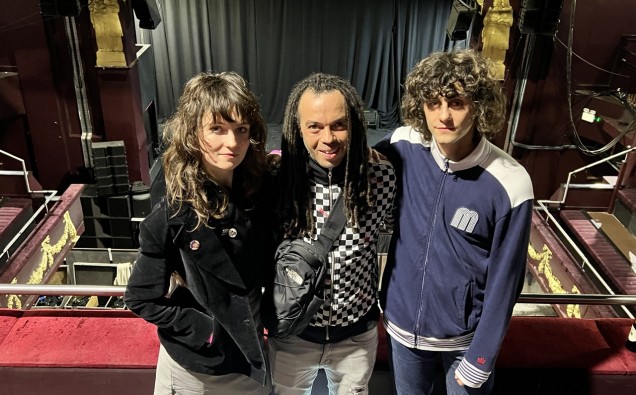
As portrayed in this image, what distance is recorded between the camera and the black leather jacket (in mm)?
1624

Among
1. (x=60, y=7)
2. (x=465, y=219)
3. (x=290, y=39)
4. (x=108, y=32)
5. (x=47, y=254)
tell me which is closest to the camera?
(x=465, y=219)

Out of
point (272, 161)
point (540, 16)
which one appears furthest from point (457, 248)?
point (540, 16)

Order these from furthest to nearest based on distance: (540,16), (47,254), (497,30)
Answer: (497,30)
(540,16)
(47,254)

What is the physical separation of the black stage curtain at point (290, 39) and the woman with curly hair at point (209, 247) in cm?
1102

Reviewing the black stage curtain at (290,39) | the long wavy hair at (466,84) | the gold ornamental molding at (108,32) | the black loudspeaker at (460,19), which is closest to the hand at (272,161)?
the long wavy hair at (466,84)

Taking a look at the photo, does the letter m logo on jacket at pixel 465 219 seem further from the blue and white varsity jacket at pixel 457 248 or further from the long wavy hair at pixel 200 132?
the long wavy hair at pixel 200 132

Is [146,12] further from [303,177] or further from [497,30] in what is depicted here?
[303,177]

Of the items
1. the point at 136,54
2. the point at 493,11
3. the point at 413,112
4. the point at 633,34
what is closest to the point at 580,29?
the point at 633,34

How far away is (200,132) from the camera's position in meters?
1.58

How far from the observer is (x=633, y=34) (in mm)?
8039

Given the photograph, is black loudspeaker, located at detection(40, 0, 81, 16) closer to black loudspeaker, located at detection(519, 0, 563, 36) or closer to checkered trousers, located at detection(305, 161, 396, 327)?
black loudspeaker, located at detection(519, 0, 563, 36)

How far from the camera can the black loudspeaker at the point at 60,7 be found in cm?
709

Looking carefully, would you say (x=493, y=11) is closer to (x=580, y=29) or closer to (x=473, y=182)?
(x=580, y=29)

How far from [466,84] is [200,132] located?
0.74 metres
